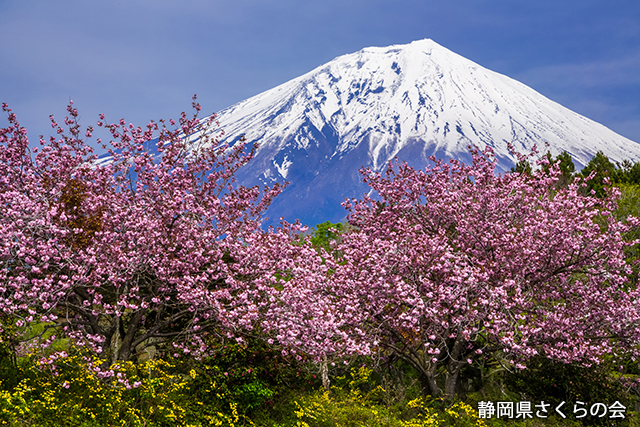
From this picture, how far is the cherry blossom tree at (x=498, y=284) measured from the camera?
1017 cm

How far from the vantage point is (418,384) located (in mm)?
16703

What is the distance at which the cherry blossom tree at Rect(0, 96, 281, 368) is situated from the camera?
8.66 metres

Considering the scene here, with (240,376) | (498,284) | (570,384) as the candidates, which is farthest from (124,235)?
(570,384)

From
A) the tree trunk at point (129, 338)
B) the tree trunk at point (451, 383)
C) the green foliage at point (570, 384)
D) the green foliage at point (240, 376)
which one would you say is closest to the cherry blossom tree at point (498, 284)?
the tree trunk at point (451, 383)

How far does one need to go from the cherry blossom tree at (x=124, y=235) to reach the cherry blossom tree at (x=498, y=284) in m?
3.02

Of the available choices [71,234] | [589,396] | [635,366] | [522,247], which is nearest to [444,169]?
[522,247]

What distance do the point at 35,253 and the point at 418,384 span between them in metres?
13.3

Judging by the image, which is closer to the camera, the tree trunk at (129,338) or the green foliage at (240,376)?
the green foliage at (240,376)

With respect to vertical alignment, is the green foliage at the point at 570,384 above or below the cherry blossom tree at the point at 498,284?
below

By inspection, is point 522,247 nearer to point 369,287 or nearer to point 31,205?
point 369,287

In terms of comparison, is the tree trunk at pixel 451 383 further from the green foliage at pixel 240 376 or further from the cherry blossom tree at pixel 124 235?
the cherry blossom tree at pixel 124 235

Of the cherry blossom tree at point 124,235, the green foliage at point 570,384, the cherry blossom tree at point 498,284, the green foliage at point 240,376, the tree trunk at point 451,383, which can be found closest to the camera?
the cherry blossom tree at point 124,235

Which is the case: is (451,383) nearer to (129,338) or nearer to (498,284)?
(498,284)

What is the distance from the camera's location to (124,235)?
962 centimetres
